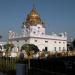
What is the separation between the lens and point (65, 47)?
199 feet

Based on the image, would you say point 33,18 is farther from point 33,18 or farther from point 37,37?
point 37,37

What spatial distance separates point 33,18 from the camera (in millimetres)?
61781

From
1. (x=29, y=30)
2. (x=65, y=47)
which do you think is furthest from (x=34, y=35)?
(x=65, y=47)

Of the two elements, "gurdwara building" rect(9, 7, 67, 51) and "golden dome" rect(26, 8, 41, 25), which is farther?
"golden dome" rect(26, 8, 41, 25)

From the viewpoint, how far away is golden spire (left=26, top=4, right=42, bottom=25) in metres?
59.8

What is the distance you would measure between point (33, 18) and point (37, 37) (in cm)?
811

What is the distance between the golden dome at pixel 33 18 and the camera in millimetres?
59922

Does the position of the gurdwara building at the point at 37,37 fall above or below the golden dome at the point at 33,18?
below

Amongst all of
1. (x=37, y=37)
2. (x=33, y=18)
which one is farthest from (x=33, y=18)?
(x=37, y=37)

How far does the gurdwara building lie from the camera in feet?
182

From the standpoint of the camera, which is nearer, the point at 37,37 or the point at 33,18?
the point at 37,37

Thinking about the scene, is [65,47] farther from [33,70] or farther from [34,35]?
[33,70]

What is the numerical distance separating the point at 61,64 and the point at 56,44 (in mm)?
49524

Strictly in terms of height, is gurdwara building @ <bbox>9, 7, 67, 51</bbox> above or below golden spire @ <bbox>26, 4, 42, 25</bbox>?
below
